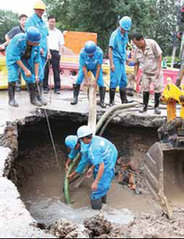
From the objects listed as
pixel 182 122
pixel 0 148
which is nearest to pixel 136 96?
pixel 182 122

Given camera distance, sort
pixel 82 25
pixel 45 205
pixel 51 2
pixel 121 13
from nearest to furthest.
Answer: pixel 45 205
pixel 121 13
pixel 82 25
pixel 51 2

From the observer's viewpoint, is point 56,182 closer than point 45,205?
No

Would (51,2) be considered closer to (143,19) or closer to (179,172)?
(143,19)

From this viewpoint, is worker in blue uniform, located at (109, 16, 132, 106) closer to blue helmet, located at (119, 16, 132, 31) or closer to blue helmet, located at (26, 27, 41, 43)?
blue helmet, located at (119, 16, 132, 31)

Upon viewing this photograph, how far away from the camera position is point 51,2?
24391 millimetres

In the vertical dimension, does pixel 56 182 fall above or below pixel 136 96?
below

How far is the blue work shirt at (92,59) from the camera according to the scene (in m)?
6.79

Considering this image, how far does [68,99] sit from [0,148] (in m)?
3.34

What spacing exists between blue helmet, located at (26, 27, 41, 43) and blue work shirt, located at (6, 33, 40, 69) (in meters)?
0.16

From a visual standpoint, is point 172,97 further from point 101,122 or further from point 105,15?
point 105,15

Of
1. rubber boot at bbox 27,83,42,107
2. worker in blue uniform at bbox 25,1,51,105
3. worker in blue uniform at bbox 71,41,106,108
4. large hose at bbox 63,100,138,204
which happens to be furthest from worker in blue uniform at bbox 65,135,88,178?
worker in blue uniform at bbox 71,41,106,108

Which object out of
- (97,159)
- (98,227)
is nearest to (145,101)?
(97,159)

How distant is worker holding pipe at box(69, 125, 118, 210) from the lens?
4938mm

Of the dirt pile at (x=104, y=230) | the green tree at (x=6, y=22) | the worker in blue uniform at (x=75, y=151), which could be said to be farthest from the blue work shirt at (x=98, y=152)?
the green tree at (x=6, y=22)
